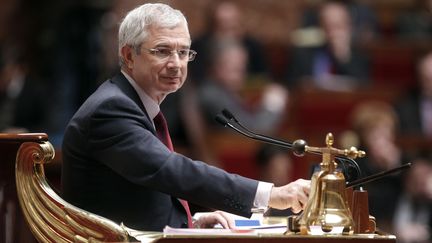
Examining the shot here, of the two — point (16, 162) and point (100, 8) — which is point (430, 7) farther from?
point (16, 162)

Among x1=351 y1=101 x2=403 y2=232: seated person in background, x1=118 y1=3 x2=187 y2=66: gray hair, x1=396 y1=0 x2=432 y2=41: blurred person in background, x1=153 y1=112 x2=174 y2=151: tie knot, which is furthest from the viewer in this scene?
x1=396 y1=0 x2=432 y2=41: blurred person in background

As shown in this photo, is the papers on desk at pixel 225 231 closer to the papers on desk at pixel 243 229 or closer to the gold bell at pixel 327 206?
the papers on desk at pixel 243 229

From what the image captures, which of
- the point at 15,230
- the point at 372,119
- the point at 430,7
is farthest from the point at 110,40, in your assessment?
the point at 15,230

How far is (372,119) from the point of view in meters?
7.04

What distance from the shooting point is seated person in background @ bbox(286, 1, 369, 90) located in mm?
8320

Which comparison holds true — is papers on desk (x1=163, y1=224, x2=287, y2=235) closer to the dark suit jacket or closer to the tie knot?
the dark suit jacket

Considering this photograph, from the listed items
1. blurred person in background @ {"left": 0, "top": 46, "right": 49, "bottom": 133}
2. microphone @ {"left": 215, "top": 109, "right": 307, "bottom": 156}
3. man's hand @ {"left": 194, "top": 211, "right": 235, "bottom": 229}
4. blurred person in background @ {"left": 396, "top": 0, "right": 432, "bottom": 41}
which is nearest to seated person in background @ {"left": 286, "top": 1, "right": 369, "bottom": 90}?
blurred person in background @ {"left": 396, "top": 0, "right": 432, "bottom": 41}

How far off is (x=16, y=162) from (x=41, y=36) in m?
4.98

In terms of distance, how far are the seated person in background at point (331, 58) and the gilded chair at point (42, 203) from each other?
16.7ft

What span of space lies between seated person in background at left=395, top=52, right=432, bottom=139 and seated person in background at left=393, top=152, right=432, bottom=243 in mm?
741

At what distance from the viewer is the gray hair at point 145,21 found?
11.3ft

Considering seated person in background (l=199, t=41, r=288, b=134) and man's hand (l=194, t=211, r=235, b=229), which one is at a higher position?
seated person in background (l=199, t=41, r=288, b=134)

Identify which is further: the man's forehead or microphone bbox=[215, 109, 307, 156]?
the man's forehead

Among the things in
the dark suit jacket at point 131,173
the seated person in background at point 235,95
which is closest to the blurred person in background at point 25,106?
the seated person in background at point 235,95
